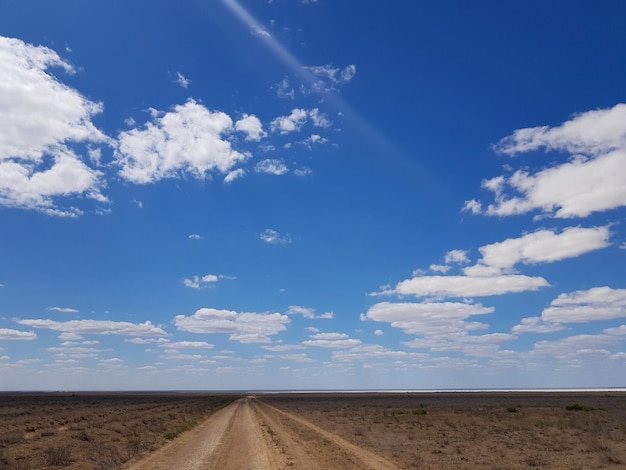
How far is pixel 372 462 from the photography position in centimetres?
1950

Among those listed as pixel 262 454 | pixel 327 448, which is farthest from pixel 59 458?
pixel 327 448

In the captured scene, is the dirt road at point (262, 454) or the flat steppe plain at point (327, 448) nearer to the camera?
the dirt road at point (262, 454)

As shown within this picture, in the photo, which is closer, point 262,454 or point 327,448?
point 262,454

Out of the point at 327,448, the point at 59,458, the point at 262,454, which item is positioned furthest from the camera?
the point at 327,448

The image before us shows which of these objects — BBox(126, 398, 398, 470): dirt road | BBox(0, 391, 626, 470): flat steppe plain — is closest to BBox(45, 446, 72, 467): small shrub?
BBox(0, 391, 626, 470): flat steppe plain

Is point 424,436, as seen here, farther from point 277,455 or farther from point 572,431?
point 277,455

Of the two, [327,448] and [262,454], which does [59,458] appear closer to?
[262,454]

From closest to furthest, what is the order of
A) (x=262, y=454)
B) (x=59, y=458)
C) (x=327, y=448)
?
(x=59, y=458) → (x=262, y=454) → (x=327, y=448)

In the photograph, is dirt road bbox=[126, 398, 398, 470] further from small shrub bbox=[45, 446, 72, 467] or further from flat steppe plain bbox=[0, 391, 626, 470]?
small shrub bbox=[45, 446, 72, 467]

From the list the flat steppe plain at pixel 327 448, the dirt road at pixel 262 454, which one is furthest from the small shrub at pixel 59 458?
the dirt road at pixel 262 454

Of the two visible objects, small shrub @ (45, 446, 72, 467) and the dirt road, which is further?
small shrub @ (45, 446, 72, 467)

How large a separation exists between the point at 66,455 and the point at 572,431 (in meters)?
27.6

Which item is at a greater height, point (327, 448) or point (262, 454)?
point (327, 448)

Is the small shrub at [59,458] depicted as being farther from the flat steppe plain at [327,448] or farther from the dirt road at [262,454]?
the dirt road at [262,454]
